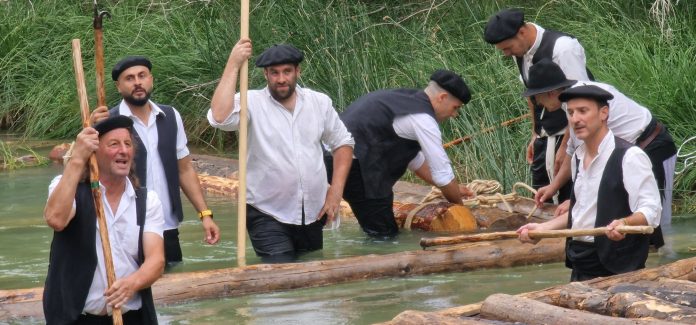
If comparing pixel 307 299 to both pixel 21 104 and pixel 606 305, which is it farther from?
pixel 21 104

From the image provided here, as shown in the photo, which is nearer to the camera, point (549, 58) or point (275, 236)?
point (275, 236)

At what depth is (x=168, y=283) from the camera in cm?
761

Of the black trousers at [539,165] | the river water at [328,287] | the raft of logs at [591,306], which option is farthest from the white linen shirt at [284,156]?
the raft of logs at [591,306]

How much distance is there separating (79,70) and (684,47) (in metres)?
7.74

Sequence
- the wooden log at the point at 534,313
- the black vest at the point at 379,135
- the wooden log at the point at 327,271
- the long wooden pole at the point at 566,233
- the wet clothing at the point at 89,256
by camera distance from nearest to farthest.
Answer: the wet clothing at the point at 89,256
the wooden log at the point at 534,313
the long wooden pole at the point at 566,233
the wooden log at the point at 327,271
the black vest at the point at 379,135

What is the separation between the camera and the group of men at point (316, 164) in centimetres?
554

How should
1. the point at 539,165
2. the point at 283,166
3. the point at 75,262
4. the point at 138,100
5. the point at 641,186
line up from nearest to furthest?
the point at 75,262, the point at 641,186, the point at 138,100, the point at 283,166, the point at 539,165

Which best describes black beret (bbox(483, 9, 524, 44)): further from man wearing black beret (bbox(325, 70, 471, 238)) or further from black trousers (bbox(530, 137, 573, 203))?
black trousers (bbox(530, 137, 573, 203))

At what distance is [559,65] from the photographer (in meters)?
8.58

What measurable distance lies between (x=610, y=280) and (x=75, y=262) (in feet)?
8.04

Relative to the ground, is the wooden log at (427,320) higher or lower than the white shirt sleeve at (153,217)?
lower

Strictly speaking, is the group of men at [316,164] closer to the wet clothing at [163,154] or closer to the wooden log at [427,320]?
the wet clothing at [163,154]

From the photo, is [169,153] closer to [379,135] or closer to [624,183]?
[379,135]

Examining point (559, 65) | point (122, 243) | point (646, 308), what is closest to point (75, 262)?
point (122, 243)
